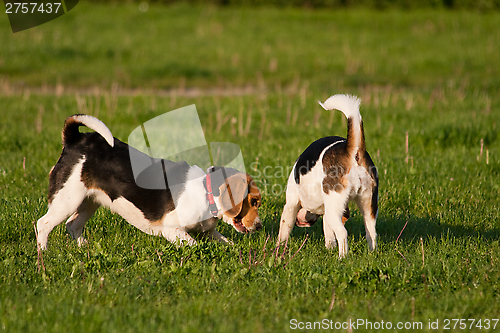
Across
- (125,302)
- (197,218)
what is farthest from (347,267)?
(125,302)

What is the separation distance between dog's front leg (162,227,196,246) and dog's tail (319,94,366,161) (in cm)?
181

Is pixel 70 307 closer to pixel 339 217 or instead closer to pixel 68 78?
pixel 339 217

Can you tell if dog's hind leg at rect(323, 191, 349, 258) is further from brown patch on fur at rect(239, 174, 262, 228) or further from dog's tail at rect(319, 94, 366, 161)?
brown patch on fur at rect(239, 174, 262, 228)

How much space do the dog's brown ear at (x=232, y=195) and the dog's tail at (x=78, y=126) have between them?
1167 millimetres

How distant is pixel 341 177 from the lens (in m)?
4.32

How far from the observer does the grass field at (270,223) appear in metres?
3.78

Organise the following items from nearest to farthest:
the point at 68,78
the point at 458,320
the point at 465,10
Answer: the point at 458,320 < the point at 68,78 < the point at 465,10

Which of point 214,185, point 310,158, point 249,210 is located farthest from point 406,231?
point 214,185

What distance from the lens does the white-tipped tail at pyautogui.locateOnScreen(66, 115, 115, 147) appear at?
4.58m

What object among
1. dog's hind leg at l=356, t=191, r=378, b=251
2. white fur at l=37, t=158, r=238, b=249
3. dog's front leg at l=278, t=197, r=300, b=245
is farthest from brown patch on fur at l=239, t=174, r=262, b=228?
dog's hind leg at l=356, t=191, r=378, b=251

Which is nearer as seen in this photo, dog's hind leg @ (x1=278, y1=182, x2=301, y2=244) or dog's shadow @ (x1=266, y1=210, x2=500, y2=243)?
dog's hind leg @ (x1=278, y1=182, x2=301, y2=244)

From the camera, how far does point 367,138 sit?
9258mm

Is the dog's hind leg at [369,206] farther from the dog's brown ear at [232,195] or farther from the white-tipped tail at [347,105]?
the dog's brown ear at [232,195]

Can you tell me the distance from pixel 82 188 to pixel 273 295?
2229 mm
